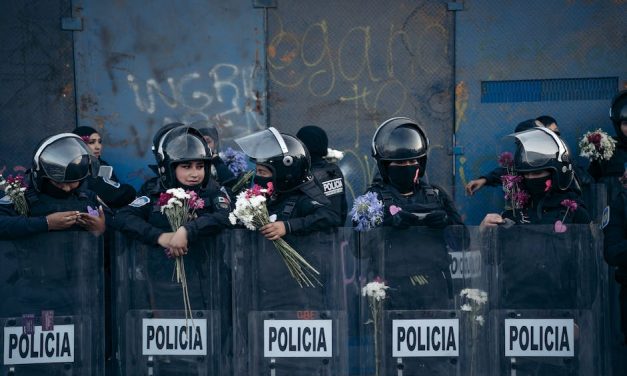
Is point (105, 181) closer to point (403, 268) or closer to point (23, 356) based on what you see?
point (23, 356)

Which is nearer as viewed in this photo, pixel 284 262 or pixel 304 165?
pixel 284 262

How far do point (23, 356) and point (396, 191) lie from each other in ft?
8.98

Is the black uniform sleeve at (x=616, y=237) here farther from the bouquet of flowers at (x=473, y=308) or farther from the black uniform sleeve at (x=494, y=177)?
the black uniform sleeve at (x=494, y=177)

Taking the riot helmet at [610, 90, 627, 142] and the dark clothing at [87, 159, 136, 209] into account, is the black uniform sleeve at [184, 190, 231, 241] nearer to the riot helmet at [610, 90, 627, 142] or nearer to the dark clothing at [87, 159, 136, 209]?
the dark clothing at [87, 159, 136, 209]

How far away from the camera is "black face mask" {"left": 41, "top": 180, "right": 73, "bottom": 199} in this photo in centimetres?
686

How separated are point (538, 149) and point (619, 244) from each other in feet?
3.65

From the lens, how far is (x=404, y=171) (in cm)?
692

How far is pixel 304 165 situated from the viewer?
6.93 meters

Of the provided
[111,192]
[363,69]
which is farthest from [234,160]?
[363,69]

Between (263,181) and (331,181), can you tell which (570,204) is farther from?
(331,181)

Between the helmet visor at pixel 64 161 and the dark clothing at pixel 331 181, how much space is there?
7.07ft

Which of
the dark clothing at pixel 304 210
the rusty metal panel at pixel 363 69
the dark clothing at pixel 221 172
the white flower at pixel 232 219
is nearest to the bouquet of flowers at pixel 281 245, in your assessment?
the white flower at pixel 232 219

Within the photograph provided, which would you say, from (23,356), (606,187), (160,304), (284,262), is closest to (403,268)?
(284,262)

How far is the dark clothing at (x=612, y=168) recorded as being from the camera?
8.95 meters
